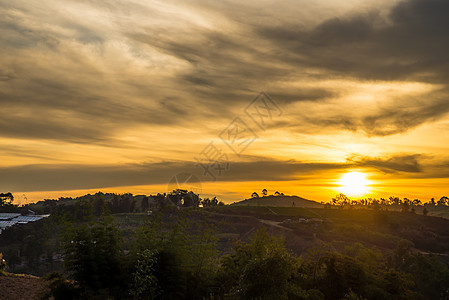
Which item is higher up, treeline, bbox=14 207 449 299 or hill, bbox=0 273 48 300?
treeline, bbox=14 207 449 299

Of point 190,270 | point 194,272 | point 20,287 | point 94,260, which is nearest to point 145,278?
point 94,260

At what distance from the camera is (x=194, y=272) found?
2312cm

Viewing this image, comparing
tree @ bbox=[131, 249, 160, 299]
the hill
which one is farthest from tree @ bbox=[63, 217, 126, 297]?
the hill

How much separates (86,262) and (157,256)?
12.5 ft

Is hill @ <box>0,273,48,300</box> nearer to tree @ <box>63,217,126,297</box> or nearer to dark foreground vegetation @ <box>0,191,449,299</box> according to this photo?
dark foreground vegetation @ <box>0,191,449,299</box>

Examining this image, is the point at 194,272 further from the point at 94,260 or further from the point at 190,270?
the point at 94,260

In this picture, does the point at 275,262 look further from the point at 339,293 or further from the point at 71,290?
the point at 71,290

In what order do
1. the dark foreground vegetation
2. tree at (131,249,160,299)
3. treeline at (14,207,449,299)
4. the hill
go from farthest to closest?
the hill, tree at (131,249,160,299), the dark foreground vegetation, treeline at (14,207,449,299)

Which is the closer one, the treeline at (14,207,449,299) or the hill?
the treeline at (14,207,449,299)

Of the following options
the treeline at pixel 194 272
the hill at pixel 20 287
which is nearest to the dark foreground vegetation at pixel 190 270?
the treeline at pixel 194 272

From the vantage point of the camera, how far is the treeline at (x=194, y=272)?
2000cm

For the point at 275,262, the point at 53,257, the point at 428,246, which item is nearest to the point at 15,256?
the point at 53,257

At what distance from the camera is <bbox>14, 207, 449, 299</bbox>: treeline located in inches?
787

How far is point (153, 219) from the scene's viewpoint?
→ 79.4ft
